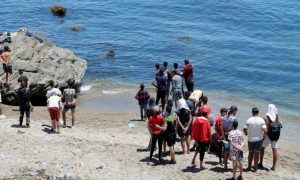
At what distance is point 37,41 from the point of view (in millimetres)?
30391

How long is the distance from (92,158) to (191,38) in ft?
84.8

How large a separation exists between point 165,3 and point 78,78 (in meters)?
27.2

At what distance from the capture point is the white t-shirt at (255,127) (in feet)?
60.5

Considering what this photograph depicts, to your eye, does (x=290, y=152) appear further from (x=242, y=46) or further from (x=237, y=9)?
(x=237, y=9)

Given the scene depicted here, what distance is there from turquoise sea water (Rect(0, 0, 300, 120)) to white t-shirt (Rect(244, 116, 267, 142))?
11.3m

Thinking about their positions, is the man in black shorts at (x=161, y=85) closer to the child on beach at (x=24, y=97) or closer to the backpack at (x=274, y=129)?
the child on beach at (x=24, y=97)

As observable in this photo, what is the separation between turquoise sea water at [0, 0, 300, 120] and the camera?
114ft

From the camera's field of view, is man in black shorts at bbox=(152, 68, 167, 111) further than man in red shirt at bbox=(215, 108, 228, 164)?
Yes

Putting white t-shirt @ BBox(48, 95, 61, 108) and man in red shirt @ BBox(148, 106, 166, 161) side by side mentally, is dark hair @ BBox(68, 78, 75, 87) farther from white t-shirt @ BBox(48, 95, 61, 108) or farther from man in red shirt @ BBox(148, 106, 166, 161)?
man in red shirt @ BBox(148, 106, 166, 161)

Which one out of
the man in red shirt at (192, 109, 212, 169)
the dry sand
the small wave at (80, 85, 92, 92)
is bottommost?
the dry sand

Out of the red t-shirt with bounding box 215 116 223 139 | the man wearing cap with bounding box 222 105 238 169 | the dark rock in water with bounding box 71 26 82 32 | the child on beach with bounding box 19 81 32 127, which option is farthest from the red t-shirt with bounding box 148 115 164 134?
the dark rock in water with bounding box 71 26 82 32

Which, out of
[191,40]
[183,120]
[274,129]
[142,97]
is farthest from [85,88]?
[274,129]

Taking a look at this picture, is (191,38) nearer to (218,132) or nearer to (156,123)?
(218,132)

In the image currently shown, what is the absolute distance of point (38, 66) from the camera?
2800 centimetres
